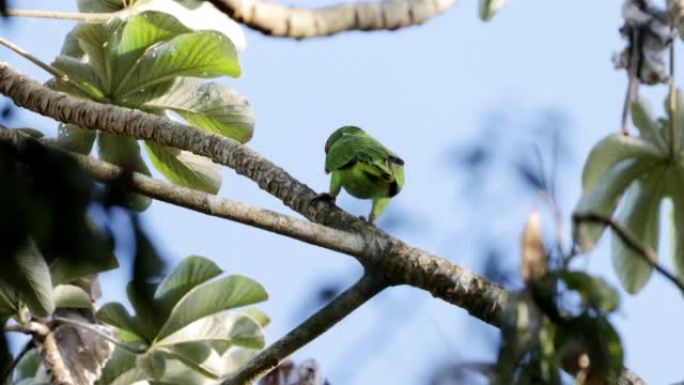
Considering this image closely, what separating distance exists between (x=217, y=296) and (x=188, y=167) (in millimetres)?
547

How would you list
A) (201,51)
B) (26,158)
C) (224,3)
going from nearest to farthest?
1. (26,158)
2. (224,3)
3. (201,51)

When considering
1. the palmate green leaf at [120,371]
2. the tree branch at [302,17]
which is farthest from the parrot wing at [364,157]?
the tree branch at [302,17]

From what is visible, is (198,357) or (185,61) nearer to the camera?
(185,61)

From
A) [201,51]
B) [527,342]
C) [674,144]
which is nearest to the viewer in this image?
[527,342]

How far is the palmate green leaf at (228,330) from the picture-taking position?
459 cm

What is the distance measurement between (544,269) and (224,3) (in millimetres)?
950

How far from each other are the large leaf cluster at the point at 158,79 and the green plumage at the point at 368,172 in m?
0.41

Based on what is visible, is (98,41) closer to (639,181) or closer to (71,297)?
(71,297)

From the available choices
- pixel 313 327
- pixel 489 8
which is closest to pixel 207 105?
pixel 489 8

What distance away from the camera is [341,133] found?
4.32 meters

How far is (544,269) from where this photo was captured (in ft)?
5.86

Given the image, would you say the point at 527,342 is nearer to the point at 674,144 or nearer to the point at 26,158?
the point at 26,158

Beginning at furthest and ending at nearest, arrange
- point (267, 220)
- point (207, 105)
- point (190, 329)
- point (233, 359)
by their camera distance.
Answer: point (233, 359) < point (190, 329) < point (207, 105) < point (267, 220)

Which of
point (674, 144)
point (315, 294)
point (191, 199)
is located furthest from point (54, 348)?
point (315, 294)
